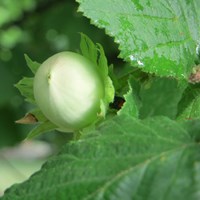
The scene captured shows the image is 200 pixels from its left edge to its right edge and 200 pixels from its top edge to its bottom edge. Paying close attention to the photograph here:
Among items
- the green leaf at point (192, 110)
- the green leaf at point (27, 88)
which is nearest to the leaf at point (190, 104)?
the green leaf at point (192, 110)

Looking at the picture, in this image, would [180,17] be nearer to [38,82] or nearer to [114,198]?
[38,82]

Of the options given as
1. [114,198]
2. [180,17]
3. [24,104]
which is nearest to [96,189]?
[114,198]

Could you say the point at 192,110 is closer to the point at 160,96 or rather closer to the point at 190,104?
the point at 190,104

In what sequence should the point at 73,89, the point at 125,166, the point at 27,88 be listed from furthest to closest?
the point at 27,88 → the point at 73,89 → the point at 125,166

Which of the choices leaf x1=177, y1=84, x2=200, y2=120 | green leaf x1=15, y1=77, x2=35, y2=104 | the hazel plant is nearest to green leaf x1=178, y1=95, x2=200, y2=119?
leaf x1=177, y1=84, x2=200, y2=120

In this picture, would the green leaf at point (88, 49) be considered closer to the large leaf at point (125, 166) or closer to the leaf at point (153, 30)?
the leaf at point (153, 30)

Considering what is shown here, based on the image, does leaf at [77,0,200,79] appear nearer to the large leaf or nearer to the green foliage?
the green foliage

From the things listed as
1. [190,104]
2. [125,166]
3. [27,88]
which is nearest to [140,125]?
[125,166]
